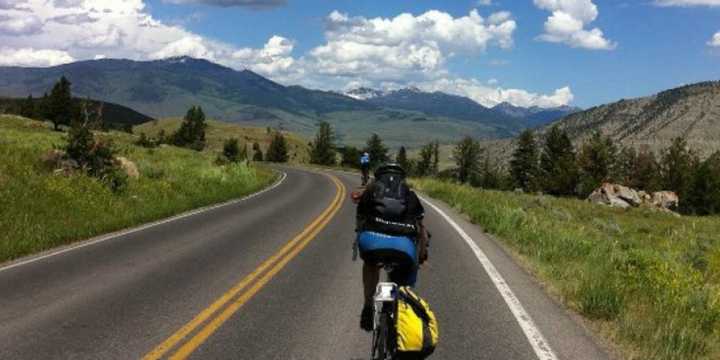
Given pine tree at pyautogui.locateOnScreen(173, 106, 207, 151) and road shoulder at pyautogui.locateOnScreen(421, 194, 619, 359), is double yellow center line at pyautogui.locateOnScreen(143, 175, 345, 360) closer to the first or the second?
road shoulder at pyautogui.locateOnScreen(421, 194, 619, 359)

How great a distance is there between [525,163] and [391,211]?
309 feet

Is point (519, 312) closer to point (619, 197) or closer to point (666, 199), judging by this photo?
point (619, 197)

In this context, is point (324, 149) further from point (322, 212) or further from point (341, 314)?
point (341, 314)

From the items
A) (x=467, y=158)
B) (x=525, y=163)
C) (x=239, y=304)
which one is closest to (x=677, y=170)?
(x=525, y=163)

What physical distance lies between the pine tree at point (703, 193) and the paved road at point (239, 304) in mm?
78695

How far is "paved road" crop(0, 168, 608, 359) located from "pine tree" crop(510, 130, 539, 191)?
84994mm

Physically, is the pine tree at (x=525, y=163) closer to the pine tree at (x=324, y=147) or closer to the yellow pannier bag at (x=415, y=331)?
the pine tree at (x=324, y=147)

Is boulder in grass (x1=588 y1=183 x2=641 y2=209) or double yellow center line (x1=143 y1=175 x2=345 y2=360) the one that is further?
boulder in grass (x1=588 y1=183 x2=641 y2=209)

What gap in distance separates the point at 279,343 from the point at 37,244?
8.03 m

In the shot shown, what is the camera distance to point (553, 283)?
9797 mm

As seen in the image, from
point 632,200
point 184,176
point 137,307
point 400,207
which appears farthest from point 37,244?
point 632,200

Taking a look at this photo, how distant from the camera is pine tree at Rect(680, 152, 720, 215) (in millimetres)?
80125

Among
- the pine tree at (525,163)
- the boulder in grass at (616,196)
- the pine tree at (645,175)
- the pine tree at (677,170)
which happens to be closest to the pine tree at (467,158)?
the pine tree at (525,163)

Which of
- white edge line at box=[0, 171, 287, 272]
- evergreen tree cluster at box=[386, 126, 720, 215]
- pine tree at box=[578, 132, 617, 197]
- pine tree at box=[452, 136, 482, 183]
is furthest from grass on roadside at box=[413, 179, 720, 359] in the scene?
pine tree at box=[452, 136, 482, 183]
